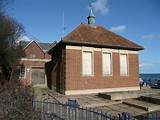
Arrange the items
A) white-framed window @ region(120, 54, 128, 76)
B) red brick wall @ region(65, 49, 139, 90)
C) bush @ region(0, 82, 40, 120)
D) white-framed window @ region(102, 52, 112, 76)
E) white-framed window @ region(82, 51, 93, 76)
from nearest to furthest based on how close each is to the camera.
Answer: bush @ region(0, 82, 40, 120)
red brick wall @ region(65, 49, 139, 90)
white-framed window @ region(82, 51, 93, 76)
white-framed window @ region(102, 52, 112, 76)
white-framed window @ region(120, 54, 128, 76)

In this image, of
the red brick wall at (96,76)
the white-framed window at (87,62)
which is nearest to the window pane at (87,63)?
the white-framed window at (87,62)

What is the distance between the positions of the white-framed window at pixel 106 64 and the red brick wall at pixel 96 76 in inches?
14.7

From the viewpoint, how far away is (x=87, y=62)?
22422mm

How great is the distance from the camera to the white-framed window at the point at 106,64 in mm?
23359

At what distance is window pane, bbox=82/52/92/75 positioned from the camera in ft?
73.2

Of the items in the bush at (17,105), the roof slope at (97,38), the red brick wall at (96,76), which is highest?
the roof slope at (97,38)

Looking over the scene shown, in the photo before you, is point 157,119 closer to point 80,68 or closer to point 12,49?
point 80,68

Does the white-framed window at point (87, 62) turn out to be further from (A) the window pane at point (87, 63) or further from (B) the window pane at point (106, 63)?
(B) the window pane at point (106, 63)

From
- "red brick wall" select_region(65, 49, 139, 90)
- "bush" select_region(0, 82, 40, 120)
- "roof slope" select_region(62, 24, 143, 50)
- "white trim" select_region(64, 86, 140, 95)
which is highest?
"roof slope" select_region(62, 24, 143, 50)

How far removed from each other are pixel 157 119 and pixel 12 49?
23554 millimetres

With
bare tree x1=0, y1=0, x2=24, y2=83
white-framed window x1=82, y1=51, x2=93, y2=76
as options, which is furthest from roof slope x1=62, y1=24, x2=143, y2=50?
bare tree x1=0, y1=0, x2=24, y2=83

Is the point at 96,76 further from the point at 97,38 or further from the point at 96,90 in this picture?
the point at 97,38

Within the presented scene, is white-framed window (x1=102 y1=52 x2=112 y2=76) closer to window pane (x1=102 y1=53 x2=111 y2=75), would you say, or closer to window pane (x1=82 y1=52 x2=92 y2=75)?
window pane (x1=102 y1=53 x2=111 y2=75)

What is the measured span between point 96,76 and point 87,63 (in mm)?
1423
